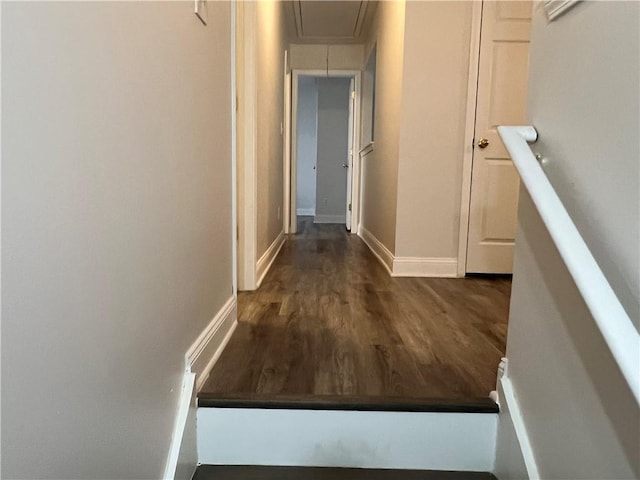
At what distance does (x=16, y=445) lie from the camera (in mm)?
572

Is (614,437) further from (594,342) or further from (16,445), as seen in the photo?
(16,445)

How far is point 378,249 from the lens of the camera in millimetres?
3975

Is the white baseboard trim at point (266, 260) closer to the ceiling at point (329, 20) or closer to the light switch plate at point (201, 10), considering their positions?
the light switch plate at point (201, 10)

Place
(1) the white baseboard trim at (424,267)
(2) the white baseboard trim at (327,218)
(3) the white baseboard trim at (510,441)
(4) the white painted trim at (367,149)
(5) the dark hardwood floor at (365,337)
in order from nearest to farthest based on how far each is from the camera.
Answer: (3) the white baseboard trim at (510,441)
(5) the dark hardwood floor at (365,337)
(1) the white baseboard trim at (424,267)
(4) the white painted trim at (367,149)
(2) the white baseboard trim at (327,218)

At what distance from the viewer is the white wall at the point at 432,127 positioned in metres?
2.99

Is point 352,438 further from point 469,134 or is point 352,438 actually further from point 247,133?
point 469,134

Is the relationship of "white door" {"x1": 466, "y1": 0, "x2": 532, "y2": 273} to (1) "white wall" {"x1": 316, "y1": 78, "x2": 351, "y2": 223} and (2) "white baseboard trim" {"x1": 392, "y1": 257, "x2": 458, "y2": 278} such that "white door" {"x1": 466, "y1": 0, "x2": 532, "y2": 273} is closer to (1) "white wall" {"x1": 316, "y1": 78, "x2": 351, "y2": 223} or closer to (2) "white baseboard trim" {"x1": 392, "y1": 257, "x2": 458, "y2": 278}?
(2) "white baseboard trim" {"x1": 392, "y1": 257, "x2": 458, "y2": 278}

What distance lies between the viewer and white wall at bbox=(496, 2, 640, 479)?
757mm

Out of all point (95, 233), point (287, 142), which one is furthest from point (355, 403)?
point (287, 142)

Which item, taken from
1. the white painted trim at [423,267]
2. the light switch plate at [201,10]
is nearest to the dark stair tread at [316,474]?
the light switch plate at [201,10]

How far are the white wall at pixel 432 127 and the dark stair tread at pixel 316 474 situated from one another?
2.00 metres

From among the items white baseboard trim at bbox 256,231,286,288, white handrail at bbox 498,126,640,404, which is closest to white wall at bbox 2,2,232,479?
white handrail at bbox 498,126,640,404

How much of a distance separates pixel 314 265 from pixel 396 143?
42.9 inches

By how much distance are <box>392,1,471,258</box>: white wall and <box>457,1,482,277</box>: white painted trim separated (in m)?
0.03
